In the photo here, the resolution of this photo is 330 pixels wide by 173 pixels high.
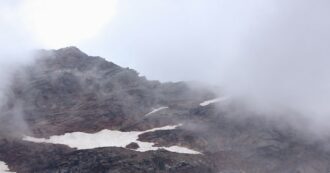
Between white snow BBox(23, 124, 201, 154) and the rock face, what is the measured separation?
8.22 ft

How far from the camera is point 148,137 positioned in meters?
178

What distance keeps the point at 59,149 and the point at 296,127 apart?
64.6 metres

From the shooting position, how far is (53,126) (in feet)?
605

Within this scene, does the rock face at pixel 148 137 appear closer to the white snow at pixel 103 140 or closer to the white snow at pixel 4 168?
the white snow at pixel 4 168

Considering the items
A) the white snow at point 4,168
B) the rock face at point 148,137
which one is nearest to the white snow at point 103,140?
the rock face at point 148,137

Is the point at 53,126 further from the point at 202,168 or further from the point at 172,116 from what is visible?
the point at 202,168

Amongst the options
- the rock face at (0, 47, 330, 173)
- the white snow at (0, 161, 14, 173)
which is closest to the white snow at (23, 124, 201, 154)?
the rock face at (0, 47, 330, 173)

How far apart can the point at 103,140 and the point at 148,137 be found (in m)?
12.0

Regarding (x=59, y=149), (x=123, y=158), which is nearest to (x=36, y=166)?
(x=59, y=149)

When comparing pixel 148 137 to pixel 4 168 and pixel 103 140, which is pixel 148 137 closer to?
pixel 103 140

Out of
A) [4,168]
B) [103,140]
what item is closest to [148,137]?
[103,140]

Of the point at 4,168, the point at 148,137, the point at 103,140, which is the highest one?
the point at 148,137

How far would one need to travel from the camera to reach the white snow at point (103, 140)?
560 feet

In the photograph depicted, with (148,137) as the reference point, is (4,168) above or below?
below
